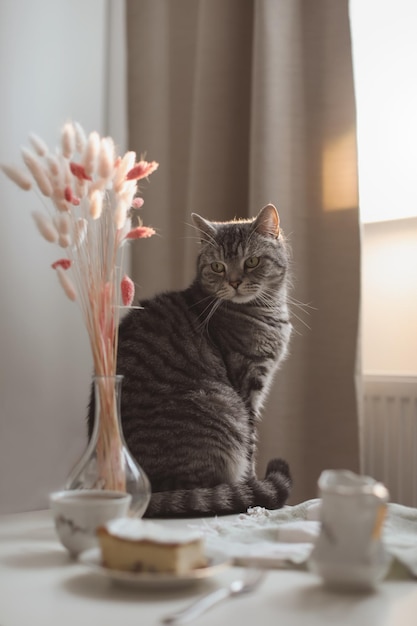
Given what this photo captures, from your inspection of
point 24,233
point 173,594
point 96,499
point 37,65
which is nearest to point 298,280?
point 24,233

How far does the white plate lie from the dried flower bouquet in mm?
252

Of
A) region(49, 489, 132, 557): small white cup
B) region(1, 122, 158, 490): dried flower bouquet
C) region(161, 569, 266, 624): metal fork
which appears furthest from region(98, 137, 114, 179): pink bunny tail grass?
region(161, 569, 266, 624): metal fork

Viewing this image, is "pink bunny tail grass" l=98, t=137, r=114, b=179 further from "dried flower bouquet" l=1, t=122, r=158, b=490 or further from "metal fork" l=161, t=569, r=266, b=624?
"metal fork" l=161, t=569, r=266, b=624

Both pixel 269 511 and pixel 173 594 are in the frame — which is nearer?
pixel 173 594

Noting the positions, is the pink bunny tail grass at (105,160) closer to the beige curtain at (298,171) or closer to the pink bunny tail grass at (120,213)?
the pink bunny tail grass at (120,213)

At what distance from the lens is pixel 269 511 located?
52.2 inches

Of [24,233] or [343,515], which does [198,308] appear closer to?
[24,233]

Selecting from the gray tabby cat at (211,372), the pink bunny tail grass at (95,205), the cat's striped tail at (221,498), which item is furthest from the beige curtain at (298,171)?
the pink bunny tail grass at (95,205)

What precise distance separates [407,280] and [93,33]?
3.61 ft

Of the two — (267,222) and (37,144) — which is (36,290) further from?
(37,144)

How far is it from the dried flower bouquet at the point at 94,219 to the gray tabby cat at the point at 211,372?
0.85 ft

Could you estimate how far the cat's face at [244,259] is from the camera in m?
1.63

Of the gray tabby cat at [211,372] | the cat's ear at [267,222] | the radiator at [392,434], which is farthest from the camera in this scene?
the radiator at [392,434]

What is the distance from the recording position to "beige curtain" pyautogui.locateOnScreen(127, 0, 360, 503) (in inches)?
73.4
